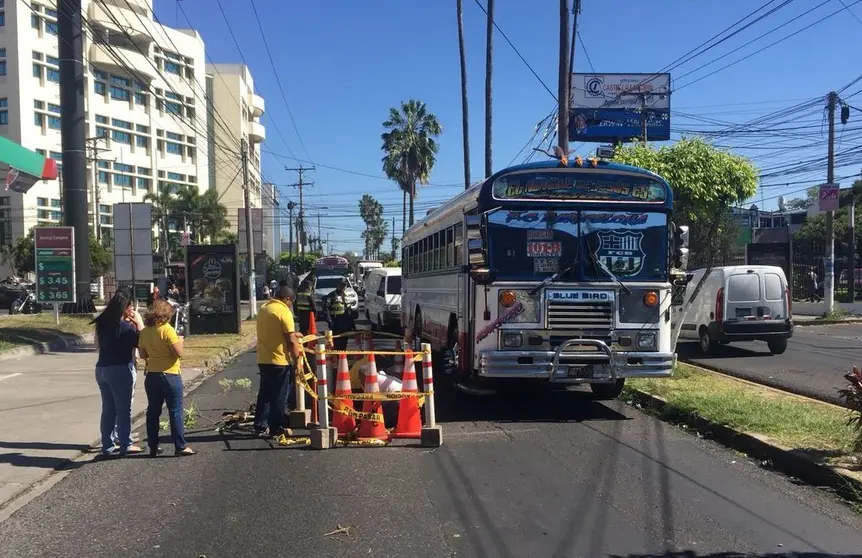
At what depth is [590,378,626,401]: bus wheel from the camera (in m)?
10.6

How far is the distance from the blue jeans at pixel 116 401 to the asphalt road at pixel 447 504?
297 millimetres

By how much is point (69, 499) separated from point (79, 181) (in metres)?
19.1

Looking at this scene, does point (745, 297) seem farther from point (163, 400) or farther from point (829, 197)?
point (163, 400)

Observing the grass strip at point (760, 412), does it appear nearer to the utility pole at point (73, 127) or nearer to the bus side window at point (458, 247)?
the bus side window at point (458, 247)

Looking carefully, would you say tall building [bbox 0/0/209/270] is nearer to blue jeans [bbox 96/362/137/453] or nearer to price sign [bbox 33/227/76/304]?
price sign [bbox 33/227/76/304]

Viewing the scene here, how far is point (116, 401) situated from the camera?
742cm

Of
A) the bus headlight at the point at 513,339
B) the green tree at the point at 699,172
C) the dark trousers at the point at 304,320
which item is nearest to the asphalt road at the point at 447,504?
the bus headlight at the point at 513,339

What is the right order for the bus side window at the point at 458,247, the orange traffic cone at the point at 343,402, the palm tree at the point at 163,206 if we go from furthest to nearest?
the palm tree at the point at 163,206 < the bus side window at the point at 458,247 < the orange traffic cone at the point at 343,402

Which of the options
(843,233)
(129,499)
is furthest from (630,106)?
(129,499)

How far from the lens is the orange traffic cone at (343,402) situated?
26.5 ft

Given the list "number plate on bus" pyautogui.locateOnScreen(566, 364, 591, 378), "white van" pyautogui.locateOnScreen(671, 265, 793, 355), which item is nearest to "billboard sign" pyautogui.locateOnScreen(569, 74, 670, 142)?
"white van" pyautogui.locateOnScreen(671, 265, 793, 355)

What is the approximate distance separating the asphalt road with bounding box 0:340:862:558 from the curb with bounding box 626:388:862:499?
0.17m

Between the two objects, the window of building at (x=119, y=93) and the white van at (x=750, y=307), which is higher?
the window of building at (x=119, y=93)

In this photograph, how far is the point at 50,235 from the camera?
2058cm
